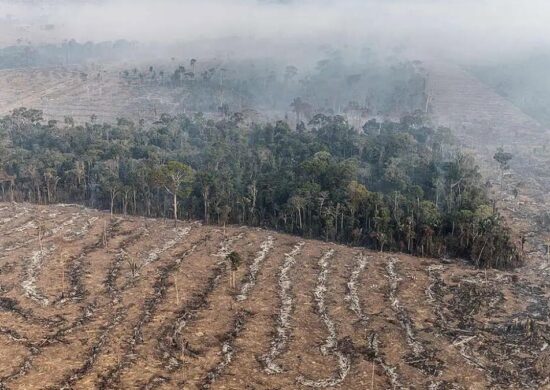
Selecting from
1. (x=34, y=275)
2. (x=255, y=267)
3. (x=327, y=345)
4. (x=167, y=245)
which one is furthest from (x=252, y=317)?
(x=167, y=245)

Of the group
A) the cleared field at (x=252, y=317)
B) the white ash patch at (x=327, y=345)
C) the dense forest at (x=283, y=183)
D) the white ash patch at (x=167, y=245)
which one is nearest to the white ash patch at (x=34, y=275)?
the cleared field at (x=252, y=317)

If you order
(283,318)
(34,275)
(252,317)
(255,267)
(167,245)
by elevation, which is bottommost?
(167,245)

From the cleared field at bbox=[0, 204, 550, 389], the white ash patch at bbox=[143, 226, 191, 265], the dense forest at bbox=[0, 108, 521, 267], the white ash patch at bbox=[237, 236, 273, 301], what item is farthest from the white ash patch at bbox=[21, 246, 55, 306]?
the dense forest at bbox=[0, 108, 521, 267]

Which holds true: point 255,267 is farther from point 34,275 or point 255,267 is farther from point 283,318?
point 34,275

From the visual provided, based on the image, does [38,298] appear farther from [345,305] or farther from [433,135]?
[433,135]

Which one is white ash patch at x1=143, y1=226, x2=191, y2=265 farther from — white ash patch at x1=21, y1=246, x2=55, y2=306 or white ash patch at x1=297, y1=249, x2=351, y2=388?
white ash patch at x1=297, y1=249, x2=351, y2=388
